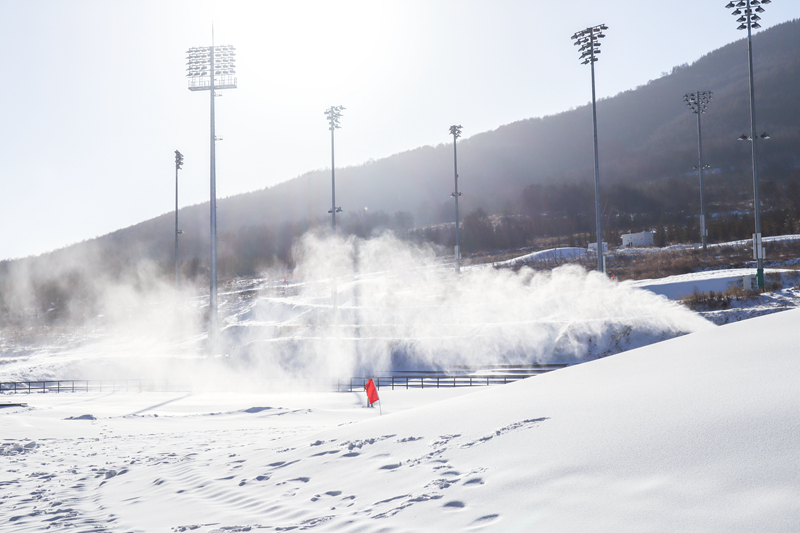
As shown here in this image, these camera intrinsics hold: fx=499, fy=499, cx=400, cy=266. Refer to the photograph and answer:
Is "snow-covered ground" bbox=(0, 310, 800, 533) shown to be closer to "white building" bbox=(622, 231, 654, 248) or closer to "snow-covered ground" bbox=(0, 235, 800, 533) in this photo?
"snow-covered ground" bbox=(0, 235, 800, 533)

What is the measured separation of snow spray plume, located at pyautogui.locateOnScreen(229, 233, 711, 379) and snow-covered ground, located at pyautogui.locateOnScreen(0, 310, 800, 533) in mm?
19543

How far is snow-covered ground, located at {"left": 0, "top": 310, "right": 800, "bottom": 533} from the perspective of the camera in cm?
360

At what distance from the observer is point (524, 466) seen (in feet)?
15.5

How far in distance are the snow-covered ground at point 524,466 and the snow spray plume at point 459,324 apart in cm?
1954

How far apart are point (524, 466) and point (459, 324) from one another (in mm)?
28225

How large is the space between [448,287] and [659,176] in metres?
132

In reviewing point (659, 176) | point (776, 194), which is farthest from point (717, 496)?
point (659, 176)

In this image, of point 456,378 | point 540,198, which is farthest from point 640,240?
point 540,198

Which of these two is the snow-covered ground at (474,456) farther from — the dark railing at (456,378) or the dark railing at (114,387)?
the dark railing at (114,387)

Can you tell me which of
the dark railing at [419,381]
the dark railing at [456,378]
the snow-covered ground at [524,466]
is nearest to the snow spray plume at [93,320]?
the dark railing at [419,381]

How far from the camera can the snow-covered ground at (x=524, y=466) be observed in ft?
11.8

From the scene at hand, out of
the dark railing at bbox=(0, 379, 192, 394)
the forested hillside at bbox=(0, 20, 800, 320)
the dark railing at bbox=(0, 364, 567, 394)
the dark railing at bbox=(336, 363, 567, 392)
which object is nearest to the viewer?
the dark railing at bbox=(336, 363, 567, 392)

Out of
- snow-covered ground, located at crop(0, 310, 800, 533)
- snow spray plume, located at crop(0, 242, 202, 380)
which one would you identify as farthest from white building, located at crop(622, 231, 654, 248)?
snow-covered ground, located at crop(0, 310, 800, 533)

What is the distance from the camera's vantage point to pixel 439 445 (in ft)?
20.1
